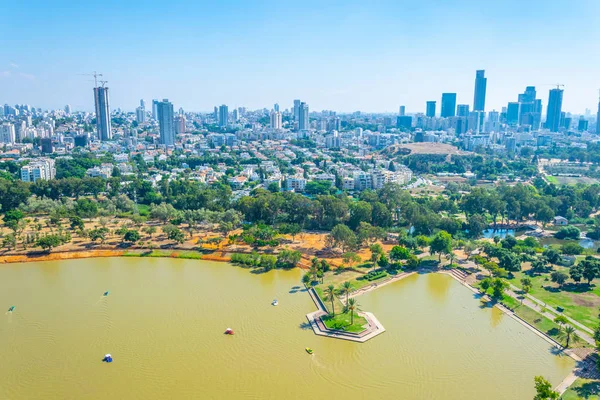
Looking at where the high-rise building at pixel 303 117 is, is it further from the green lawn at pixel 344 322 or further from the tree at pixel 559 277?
the green lawn at pixel 344 322

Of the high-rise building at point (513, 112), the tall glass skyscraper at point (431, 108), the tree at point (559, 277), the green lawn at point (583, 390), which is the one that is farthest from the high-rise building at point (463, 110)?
the green lawn at point (583, 390)

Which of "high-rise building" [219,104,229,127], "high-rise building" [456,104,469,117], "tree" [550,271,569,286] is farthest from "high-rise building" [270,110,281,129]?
"tree" [550,271,569,286]

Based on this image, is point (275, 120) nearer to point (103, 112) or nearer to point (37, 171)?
point (103, 112)

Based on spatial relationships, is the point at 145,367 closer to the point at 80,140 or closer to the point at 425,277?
the point at 425,277

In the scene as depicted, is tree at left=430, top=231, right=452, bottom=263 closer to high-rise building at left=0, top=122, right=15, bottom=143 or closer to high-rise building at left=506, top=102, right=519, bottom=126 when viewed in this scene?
high-rise building at left=0, top=122, right=15, bottom=143

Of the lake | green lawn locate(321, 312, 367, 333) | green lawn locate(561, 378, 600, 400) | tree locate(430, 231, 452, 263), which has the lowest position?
the lake

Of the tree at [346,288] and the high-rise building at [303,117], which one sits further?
the high-rise building at [303,117]
